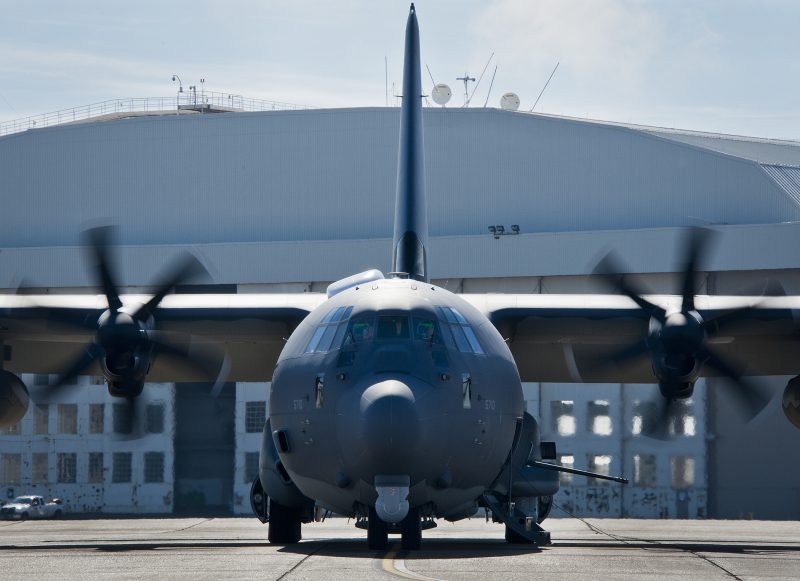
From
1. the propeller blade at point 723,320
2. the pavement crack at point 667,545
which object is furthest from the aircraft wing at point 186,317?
the pavement crack at point 667,545

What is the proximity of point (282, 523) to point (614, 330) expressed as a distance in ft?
24.4

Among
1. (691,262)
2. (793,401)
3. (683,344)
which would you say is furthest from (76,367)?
(793,401)

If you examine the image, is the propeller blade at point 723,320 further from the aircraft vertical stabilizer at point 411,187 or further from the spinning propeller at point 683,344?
the aircraft vertical stabilizer at point 411,187

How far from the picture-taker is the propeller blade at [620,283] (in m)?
22.4

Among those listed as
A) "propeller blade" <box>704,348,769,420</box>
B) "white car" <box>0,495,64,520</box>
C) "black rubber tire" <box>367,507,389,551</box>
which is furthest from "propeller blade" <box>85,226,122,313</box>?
"white car" <box>0,495,64,520</box>

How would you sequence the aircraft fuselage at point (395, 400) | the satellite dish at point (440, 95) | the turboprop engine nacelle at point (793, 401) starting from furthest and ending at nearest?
the satellite dish at point (440, 95), the turboprop engine nacelle at point (793, 401), the aircraft fuselage at point (395, 400)

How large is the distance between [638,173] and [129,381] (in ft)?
114

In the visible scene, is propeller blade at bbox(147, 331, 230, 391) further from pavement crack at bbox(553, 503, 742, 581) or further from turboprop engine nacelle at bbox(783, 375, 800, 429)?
turboprop engine nacelle at bbox(783, 375, 800, 429)

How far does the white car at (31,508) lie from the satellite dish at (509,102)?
88.5 feet

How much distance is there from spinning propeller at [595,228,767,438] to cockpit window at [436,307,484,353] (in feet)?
13.6

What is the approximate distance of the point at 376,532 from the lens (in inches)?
708

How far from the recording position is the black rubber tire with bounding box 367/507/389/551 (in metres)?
17.9

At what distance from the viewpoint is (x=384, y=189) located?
53938 millimetres

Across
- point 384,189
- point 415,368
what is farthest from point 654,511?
point 415,368
